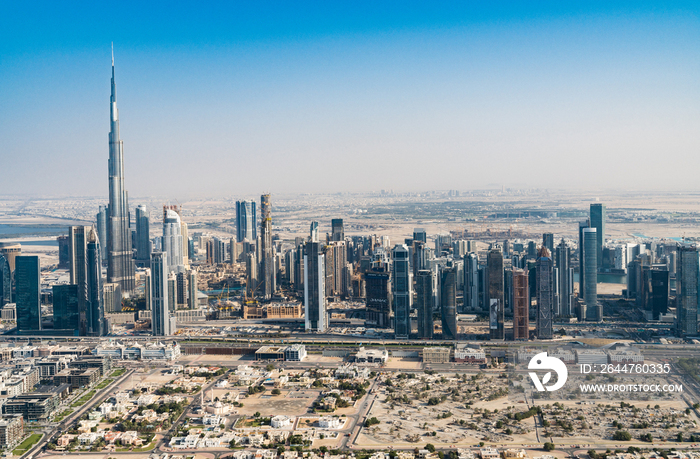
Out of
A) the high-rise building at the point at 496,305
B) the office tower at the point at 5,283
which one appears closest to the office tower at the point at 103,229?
the office tower at the point at 5,283

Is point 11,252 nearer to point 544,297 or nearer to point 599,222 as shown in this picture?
point 544,297

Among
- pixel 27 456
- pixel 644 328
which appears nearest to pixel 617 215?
pixel 644 328

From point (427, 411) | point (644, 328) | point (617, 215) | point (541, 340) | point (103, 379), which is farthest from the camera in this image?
point (617, 215)

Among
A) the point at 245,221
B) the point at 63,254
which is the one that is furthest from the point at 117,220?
the point at 245,221

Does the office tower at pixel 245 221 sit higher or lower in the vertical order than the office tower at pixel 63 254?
higher

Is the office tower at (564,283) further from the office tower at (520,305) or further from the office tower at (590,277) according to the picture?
the office tower at (520,305)

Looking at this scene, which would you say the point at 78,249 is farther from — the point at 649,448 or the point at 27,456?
the point at 649,448
